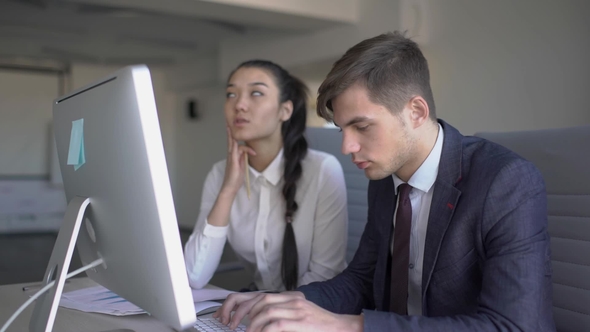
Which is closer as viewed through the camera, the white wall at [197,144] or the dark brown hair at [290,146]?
the dark brown hair at [290,146]

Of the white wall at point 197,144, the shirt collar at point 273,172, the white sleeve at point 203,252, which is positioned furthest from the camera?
the white wall at point 197,144

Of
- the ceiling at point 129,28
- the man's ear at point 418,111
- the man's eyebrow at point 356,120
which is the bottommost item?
the man's eyebrow at point 356,120

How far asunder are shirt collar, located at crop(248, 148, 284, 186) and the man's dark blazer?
0.74 meters

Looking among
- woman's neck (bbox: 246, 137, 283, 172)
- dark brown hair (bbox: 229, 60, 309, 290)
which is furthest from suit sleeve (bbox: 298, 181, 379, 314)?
woman's neck (bbox: 246, 137, 283, 172)

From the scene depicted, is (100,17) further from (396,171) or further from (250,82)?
(396,171)

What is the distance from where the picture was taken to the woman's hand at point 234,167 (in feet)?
6.42

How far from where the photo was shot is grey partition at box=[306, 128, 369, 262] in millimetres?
2328

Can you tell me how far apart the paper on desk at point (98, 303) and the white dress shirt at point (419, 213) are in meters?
0.62

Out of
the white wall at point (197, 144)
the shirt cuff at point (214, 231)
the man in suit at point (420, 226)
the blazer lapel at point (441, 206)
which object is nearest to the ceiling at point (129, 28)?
the white wall at point (197, 144)

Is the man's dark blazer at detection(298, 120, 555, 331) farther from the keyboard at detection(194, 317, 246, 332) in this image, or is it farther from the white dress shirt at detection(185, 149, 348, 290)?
the white dress shirt at detection(185, 149, 348, 290)

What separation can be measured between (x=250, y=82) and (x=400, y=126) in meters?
0.96

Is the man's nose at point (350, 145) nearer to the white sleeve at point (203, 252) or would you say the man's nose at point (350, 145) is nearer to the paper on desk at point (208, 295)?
the paper on desk at point (208, 295)

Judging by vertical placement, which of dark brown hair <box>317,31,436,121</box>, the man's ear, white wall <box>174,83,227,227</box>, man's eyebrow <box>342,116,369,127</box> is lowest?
white wall <box>174,83,227,227</box>

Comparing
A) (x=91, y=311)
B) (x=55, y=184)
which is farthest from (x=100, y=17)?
(x=91, y=311)
